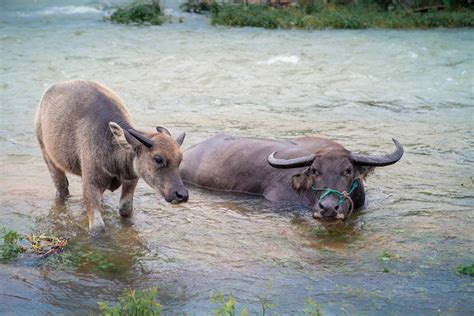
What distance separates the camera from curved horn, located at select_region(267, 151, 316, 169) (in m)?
7.81

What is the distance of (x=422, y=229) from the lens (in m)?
7.32

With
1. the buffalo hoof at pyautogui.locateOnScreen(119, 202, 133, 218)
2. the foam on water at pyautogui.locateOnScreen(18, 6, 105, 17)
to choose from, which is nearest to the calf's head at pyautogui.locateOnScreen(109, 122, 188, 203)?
the buffalo hoof at pyautogui.locateOnScreen(119, 202, 133, 218)

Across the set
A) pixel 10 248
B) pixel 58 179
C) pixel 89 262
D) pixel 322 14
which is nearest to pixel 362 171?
pixel 89 262

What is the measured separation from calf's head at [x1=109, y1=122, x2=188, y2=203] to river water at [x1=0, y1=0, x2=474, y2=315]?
0.54 meters

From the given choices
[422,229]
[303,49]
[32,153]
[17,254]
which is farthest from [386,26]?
[17,254]

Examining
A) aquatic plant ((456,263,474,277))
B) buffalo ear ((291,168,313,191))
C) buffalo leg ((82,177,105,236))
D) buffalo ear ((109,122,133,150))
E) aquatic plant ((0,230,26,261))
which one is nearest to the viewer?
aquatic plant ((456,263,474,277))

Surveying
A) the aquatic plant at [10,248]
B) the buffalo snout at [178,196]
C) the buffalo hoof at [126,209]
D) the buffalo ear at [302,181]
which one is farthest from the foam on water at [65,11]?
the buffalo snout at [178,196]

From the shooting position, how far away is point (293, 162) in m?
7.82

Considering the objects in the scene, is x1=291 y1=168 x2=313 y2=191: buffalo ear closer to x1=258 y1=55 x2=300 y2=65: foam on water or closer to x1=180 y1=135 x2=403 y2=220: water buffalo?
x1=180 y1=135 x2=403 y2=220: water buffalo

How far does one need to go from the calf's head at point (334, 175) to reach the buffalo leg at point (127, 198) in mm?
1348

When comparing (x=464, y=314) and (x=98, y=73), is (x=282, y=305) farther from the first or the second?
(x=98, y=73)

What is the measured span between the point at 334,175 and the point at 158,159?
5.83ft

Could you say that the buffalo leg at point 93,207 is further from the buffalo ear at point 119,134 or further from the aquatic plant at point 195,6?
the aquatic plant at point 195,6

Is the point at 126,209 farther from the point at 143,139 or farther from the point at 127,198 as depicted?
the point at 143,139
